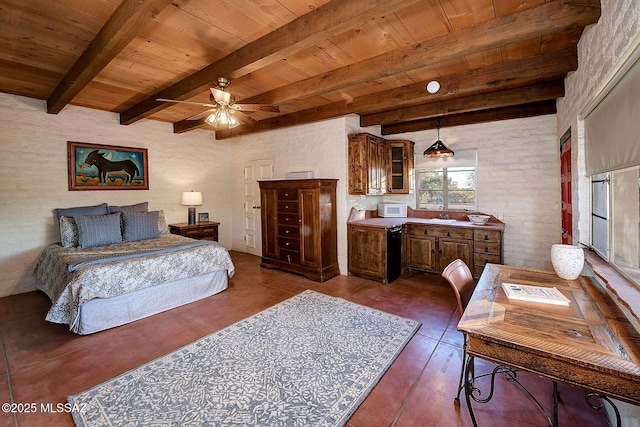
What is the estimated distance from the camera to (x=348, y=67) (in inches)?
117

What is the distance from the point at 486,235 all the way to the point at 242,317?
11.6 ft

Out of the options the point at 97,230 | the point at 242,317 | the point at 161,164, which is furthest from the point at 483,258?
the point at 161,164

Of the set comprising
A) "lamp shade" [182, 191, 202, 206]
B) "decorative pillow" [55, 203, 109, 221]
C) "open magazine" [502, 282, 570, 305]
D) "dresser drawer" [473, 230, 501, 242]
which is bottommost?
"open magazine" [502, 282, 570, 305]

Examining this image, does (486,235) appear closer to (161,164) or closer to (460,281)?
(460,281)

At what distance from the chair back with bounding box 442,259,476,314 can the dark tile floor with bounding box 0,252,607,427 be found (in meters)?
0.65

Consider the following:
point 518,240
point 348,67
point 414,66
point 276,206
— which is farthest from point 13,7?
point 518,240

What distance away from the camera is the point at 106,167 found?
15.7 ft

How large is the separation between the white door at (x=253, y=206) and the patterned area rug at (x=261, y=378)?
10.7ft

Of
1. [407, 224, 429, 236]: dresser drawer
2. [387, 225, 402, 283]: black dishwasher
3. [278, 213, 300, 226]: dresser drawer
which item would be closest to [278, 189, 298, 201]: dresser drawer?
[278, 213, 300, 226]: dresser drawer

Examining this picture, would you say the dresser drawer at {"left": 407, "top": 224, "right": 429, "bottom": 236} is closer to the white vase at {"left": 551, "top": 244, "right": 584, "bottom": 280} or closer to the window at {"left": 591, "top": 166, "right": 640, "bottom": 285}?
the window at {"left": 591, "top": 166, "right": 640, "bottom": 285}

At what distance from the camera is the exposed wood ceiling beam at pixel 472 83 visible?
2.70 meters

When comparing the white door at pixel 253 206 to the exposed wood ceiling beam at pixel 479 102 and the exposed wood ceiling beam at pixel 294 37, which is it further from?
the exposed wood ceiling beam at pixel 294 37

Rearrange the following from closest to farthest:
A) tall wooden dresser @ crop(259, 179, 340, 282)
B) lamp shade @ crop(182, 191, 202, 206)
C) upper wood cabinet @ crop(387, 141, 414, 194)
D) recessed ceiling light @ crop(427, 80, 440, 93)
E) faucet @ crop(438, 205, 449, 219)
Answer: recessed ceiling light @ crop(427, 80, 440, 93) → tall wooden dresser @ crop(259, 179, 340, 282) → faucet @ crop(438, 205, 449, 219) → upper wood cabinet @ crop(387, 141, 414, 194) → lamp shade @ crop(182, 191, 202, 206)

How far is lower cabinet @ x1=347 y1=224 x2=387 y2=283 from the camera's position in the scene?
4297 mm
